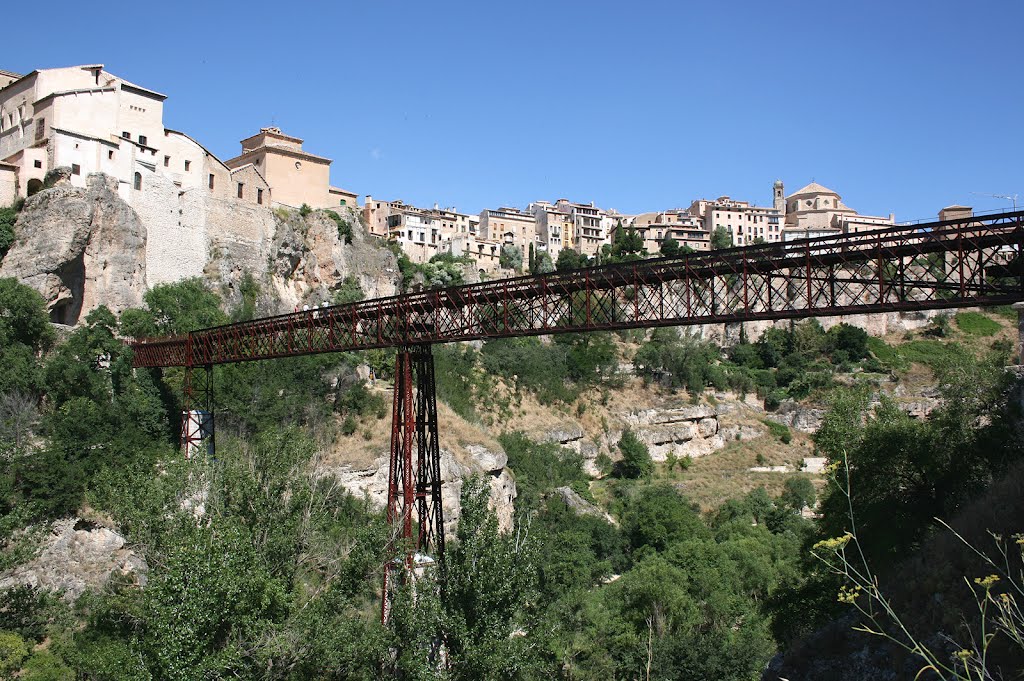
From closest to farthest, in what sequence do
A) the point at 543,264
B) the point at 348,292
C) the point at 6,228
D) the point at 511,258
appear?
the point at 6,228 < the point at 348,292 < the point at 543,264 < the point at 511,258

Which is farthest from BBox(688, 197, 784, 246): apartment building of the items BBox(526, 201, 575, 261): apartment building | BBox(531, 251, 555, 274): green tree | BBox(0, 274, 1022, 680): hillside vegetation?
BBox(0, 274, 1022, 680): hillside vegetation

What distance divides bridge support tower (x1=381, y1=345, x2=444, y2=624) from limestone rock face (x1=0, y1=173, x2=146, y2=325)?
905 inches

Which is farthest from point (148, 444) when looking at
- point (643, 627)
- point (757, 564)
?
point (757, 564)

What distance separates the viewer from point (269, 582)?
58.2 feet

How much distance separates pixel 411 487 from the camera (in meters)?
21.4

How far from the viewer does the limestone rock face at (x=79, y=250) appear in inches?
1507

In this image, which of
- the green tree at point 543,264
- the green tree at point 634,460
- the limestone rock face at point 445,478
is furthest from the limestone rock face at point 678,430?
the green tree at point 543,264

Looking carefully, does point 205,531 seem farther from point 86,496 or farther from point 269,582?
point 86,496

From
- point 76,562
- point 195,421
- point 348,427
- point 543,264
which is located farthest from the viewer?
Result: point 543,264

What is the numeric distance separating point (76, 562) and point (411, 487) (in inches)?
549

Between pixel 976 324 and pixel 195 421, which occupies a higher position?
pixel 976 324

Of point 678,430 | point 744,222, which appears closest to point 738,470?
point 678,430

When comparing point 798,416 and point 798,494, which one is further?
point 798,416

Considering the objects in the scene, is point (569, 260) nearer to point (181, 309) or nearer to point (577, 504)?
point (577, 504)
